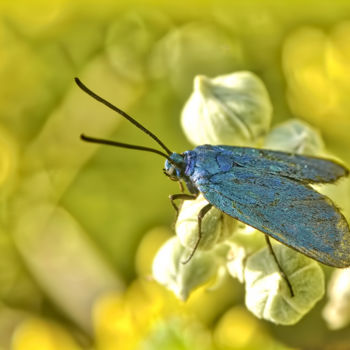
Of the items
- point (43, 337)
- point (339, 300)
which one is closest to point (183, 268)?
point (339, 300)

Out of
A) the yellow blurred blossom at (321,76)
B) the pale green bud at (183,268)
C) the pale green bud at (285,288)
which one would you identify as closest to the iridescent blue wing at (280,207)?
the pale green bud at (285,288)

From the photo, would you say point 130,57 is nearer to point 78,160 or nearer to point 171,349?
point 78,160

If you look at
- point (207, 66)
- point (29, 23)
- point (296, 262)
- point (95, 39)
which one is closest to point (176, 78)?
point (207, 66)

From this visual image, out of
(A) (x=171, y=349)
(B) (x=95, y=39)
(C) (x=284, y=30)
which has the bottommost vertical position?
(A) (x=171, y=349)

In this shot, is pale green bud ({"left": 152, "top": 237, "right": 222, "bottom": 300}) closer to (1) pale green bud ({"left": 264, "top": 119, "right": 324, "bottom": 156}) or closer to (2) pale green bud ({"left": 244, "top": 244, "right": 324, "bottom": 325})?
(2) pale green bud ({"left": 244, "top": 244, "right": 324, "bottom": 325})

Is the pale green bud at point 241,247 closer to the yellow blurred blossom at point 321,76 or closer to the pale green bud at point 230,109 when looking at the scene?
the pale green bud at point 230,109

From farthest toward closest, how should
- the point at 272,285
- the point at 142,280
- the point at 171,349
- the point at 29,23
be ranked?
1. the point at 29,23
2. the point at 142,280
3. the point at 171,349
4. the point at 272,285

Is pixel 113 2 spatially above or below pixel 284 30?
above
